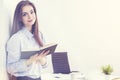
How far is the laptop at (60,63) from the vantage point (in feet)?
5.45

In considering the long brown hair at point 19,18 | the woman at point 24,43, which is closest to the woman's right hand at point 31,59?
the woman at point 24,43

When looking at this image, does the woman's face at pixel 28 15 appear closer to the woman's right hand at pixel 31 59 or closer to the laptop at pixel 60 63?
the woman's right hand at pixel 31 59

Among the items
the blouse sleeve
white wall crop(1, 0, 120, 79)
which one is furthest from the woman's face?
white wall crop(1, 0, 120, 79)

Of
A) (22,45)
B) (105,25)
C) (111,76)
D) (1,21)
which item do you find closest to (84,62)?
(111,76)

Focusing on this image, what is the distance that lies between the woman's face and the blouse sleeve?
120 mm

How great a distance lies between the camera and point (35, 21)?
1.45 metres

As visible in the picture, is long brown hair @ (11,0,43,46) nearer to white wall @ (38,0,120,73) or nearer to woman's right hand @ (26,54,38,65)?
woman's right hand @ (26,54,38,65)

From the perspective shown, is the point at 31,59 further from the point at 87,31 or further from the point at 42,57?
the point at 87,31

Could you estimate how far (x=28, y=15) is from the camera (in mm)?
1384

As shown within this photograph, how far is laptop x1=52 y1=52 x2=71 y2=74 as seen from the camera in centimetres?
166

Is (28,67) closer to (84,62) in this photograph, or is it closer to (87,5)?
(84,62)

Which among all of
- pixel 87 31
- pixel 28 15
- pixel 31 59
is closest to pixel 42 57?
pixel 31 59

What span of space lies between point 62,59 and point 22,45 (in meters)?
0.47

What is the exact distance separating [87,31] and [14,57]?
0.82 meters
